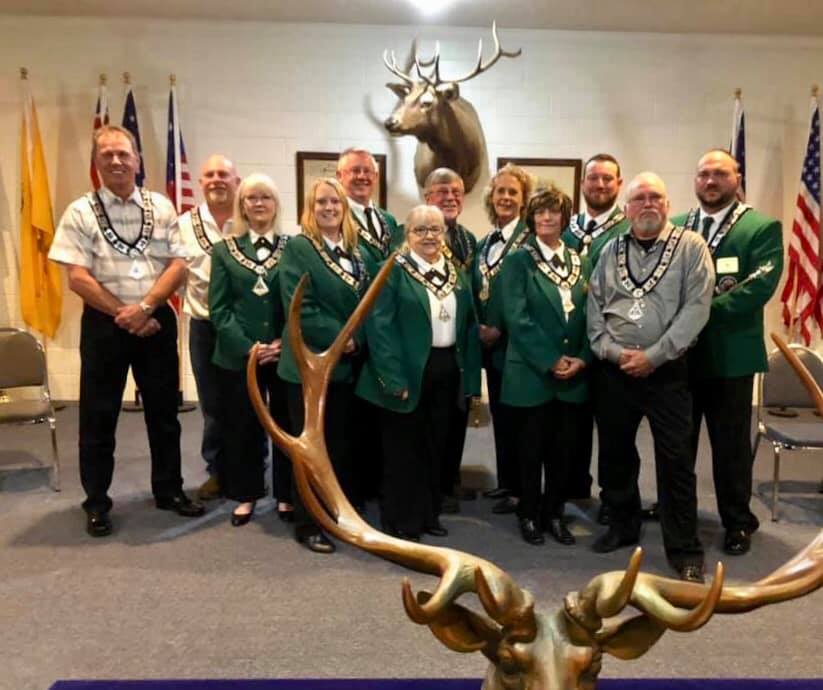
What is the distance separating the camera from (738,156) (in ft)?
16.6

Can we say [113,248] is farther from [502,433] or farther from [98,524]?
[502,433]

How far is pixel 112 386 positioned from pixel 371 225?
1.30m

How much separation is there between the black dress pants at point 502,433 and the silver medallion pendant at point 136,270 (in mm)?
1518

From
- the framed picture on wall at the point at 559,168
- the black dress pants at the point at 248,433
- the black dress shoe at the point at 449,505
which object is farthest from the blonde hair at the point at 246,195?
the framed picture on wall at the point at 559,168

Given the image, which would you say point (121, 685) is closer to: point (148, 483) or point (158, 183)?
point (148, 483)

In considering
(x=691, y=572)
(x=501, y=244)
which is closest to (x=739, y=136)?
(x=501, y=244)

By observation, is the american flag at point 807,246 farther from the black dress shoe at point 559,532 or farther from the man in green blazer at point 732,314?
the black dress shoe at point 559,532

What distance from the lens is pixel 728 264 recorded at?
2.70m

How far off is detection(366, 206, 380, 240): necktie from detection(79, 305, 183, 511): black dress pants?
0.93 meters

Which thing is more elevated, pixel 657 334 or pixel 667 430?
pixel 657 334

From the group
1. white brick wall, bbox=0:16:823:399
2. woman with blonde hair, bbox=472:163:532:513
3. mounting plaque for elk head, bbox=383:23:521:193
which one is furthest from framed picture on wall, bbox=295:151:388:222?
woman with blonde hair, bbox=472:163:532:513

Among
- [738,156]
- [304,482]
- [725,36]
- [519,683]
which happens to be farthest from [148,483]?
[725,36]

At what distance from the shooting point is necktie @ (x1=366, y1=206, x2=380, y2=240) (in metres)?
3.19

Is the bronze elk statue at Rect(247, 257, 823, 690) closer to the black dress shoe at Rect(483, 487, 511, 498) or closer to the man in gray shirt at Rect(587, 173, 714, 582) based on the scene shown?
the man in gray shirt at Rect(587, 173, 714, 582)
